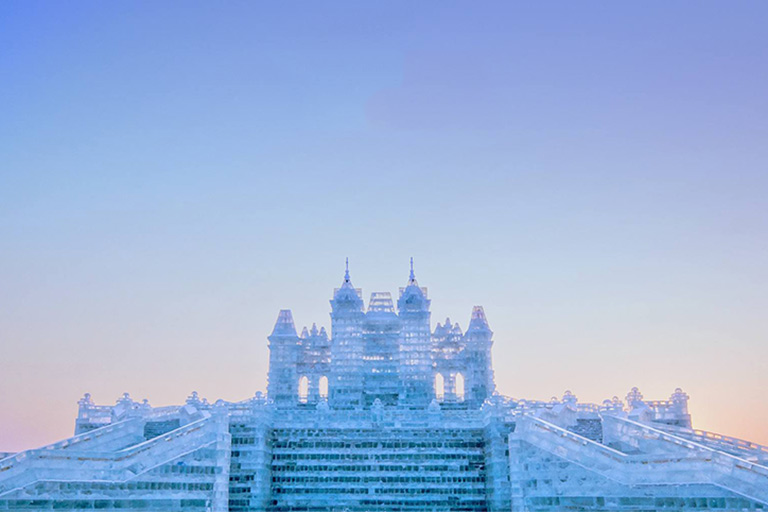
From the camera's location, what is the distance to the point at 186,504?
6109cm

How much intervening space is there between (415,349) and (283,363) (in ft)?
51.8

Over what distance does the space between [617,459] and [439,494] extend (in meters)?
16.5

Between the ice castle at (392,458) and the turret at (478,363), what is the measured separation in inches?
195

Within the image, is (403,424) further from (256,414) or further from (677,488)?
(677,488)

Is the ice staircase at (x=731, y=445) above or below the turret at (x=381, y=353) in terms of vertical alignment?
below

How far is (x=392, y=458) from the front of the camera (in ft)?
227

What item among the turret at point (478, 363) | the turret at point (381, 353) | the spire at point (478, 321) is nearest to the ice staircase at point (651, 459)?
the turret at point (478, 363)

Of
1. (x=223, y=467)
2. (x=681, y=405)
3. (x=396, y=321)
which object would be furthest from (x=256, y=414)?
(x=681, y=405)

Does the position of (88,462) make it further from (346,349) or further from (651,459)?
(651,459)

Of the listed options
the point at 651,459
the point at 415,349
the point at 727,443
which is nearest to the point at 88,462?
the point at 651,459

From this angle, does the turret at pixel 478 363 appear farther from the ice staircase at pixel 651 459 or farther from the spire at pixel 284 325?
the ice staircase at pixel 651 459

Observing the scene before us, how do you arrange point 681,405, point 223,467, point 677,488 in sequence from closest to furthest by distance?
point 677,488 → point 223,467 → point 681,405

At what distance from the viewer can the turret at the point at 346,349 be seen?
291 ft

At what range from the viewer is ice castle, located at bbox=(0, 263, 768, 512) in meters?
55.6
